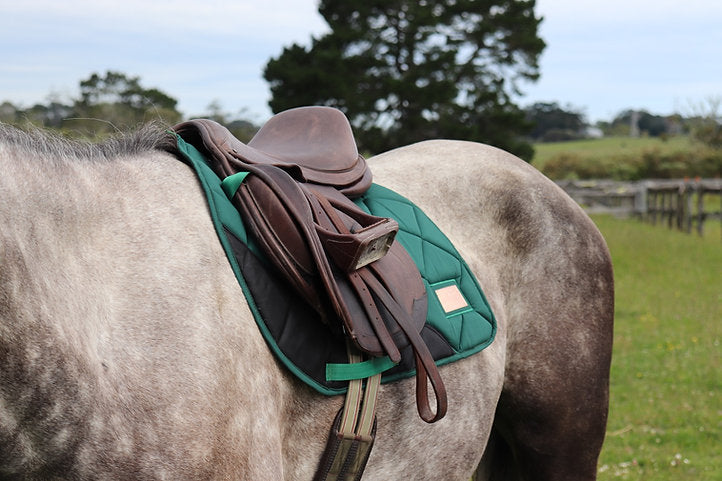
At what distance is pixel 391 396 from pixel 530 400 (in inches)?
34.6

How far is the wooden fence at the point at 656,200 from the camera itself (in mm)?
18703

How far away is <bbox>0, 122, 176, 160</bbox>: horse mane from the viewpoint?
4.79 feet

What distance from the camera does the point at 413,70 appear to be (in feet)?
57.8

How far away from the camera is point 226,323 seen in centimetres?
157

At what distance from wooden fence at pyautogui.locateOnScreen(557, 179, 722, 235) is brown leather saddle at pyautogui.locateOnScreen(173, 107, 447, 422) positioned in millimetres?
17954

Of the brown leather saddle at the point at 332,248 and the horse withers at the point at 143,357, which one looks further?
the brown leather saddle at the point at 332,248

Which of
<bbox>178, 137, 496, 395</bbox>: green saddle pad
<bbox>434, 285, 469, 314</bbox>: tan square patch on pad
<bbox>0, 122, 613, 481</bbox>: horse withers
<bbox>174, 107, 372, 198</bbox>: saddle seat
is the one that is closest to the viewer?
<bbox>0, 122, 613, 481</bbox>: horse withers

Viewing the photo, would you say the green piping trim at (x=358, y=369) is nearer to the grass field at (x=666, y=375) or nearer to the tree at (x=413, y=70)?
the grass field at (x=666, y=375)

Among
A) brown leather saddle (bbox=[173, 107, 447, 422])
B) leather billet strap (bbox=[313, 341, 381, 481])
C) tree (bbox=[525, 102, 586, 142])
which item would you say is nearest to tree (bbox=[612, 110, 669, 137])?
tree (bbox=[525, 102, 586, 142])

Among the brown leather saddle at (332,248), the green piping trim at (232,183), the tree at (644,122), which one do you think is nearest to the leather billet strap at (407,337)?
the brown leather saddle at (332,248)

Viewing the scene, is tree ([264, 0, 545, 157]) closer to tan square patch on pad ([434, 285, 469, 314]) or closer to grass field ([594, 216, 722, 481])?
grass field ([594, 216, 722, 481])

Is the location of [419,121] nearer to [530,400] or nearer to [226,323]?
[530,400]

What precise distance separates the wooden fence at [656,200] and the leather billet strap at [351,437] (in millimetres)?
18163

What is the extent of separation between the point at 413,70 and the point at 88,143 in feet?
54.0
